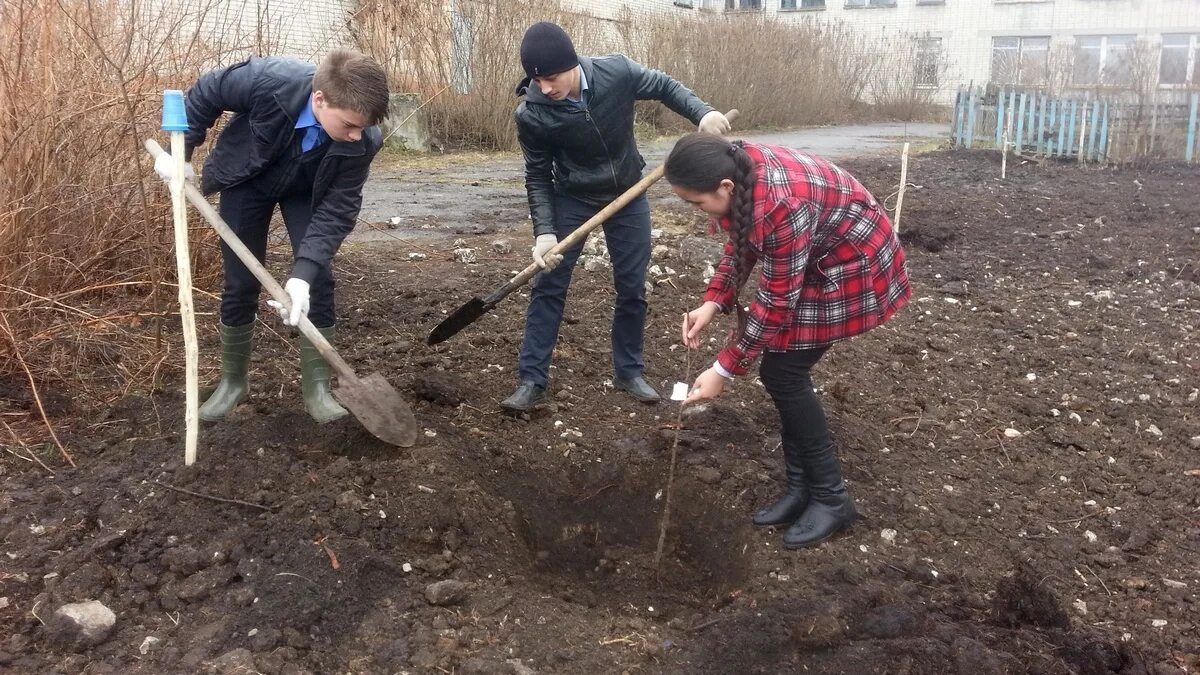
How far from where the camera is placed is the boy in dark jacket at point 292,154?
A: 9.53 feet

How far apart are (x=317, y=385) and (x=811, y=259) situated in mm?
2055

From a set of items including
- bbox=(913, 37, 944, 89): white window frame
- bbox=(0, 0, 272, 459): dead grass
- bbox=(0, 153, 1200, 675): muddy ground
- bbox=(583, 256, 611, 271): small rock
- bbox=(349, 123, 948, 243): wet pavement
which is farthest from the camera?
bbox=(913, 37, 944, 89): white window frame

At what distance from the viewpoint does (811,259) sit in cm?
274

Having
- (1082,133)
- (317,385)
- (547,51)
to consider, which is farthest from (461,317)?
(1082,133)

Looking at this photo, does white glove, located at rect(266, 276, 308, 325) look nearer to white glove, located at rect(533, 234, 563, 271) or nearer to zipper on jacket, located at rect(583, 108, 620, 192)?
white glove, located at rect(533, 234, 563, 271)

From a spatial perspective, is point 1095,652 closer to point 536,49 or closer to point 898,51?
point 536,49

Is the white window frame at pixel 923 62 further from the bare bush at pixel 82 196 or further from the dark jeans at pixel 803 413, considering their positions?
the dark jeans at pixel 803 413

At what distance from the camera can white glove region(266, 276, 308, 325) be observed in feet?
9.46

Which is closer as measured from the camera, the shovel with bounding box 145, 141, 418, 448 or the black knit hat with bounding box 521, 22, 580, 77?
the shovel with bounding box 145, 141, 418, 448

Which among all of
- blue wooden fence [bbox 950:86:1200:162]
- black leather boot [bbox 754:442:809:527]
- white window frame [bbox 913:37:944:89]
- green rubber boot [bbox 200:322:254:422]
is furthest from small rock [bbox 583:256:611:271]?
white window frame [bbox 913:37:944:89]

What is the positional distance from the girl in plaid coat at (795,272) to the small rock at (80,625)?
179 cm

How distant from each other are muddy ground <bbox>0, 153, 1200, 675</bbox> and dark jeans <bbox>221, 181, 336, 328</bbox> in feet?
1.48

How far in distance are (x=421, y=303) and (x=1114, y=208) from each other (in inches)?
294

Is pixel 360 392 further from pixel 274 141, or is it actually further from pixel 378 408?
pixel 274 141
